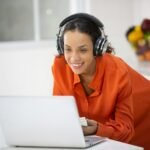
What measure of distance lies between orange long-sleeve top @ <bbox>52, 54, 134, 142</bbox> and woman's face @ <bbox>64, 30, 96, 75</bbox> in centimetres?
10

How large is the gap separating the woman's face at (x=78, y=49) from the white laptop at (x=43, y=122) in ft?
1.04

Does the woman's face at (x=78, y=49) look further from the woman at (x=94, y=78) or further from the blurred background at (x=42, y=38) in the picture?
the blurred background at (x=42, y=38)

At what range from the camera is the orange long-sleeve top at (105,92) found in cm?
144

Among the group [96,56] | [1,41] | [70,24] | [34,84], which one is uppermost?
[70,24]

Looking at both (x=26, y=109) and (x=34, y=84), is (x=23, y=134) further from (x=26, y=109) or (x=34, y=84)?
(x=34, y=84)

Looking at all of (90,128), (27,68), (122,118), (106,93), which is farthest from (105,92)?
(27,68)

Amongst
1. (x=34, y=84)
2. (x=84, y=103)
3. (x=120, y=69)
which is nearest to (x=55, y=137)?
(x=84, y=103)

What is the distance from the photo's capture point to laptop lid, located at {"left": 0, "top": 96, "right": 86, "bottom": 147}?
1063mm

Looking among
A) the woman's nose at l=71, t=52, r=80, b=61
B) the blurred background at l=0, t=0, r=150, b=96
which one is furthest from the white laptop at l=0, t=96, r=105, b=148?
the blurred background at l=0, t=0, r=150, b=96

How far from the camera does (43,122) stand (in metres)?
1.10

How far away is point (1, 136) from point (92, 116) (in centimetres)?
36

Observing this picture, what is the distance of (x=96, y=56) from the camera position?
1489mm

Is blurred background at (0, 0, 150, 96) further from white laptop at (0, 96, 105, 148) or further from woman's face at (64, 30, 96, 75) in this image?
white laptop at (0, 96, 105, 148)

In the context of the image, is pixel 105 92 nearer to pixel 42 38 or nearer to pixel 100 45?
pixel 100 45
